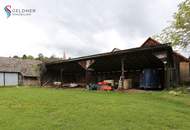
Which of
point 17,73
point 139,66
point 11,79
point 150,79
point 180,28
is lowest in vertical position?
point 150,79

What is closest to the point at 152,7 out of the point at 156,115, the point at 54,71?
the point at 156,115

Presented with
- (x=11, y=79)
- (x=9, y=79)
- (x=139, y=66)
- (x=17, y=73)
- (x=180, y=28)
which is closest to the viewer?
(x=180, y=28)

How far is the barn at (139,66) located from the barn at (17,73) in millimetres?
5092

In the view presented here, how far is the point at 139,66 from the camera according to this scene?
22.9 metres

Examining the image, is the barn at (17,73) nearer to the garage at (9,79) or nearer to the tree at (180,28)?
the garage at (9,79)

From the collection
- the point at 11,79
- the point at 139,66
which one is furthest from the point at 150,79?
the point at 11,79

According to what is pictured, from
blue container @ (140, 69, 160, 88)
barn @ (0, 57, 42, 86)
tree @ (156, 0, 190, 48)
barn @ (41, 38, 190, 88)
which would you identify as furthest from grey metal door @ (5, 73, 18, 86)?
tree @ (156, 0, 190, 48)

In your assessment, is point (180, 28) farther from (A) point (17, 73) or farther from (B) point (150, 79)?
(A) point (17, 73)

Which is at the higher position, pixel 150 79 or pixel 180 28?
pixel 180 28

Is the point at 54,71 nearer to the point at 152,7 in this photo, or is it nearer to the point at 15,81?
the point at 15,81

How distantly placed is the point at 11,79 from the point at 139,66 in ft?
65.1

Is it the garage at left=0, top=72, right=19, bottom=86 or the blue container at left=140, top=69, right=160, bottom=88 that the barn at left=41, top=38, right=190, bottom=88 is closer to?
the blue container at left=140, top=69, right=160, bottom=88

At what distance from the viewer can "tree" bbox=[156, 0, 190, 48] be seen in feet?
46.4

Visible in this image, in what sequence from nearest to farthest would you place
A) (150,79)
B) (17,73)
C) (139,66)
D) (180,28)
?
(180,28)
(150,79)
(139,66)
(17,73)
